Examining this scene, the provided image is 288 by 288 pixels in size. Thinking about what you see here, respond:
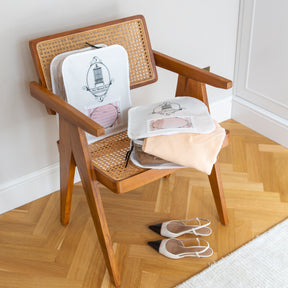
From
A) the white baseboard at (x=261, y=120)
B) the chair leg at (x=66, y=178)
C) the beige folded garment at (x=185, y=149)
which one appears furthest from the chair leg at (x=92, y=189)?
the white baseboard at (x=261, y=120)

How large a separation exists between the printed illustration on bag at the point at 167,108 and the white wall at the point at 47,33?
1.75 feet

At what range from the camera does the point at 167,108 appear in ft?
5.44

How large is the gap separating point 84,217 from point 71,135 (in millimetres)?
609

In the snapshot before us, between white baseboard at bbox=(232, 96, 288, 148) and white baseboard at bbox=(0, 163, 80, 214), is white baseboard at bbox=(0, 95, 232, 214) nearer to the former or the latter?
white baseboard at bbox=(0, 163, 80, 214)

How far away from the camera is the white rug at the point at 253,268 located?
1621mm

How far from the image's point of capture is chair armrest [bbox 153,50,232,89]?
1576 mm

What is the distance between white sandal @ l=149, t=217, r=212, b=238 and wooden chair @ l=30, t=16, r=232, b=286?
0.10 m

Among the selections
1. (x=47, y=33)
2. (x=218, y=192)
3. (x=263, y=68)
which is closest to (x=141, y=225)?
(x=218, y=192)

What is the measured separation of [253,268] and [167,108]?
748 mm

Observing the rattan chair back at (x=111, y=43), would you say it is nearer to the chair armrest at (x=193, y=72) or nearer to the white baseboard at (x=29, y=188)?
the chair armrest at (x=193, y=72)

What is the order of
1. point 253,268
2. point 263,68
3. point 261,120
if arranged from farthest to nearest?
point 261,120, point 263,68, point 253,268

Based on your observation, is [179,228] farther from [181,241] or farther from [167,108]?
[167,108]

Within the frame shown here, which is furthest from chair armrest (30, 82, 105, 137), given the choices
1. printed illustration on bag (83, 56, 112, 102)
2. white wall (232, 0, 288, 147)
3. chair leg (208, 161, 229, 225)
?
white wall (232, 0, 288, 147)

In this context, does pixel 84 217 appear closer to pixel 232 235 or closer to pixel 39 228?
pixel 39 228
